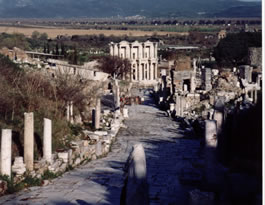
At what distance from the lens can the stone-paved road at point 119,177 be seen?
10.6 meters

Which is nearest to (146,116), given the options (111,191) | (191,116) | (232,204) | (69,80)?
(191,116)

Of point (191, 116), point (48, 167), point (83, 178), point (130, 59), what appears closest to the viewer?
point (83, 178)

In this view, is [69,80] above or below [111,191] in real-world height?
above

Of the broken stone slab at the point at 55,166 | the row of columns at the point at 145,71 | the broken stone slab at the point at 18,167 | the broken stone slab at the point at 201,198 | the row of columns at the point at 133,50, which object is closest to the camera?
the broken stone slab at the point at 201,198

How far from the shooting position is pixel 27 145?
12750 millimetres

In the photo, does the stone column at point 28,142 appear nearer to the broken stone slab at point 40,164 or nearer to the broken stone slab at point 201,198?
the broken stone slab at point 40,164

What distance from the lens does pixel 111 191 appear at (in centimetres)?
1120

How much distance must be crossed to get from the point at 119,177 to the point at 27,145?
224 centimetres

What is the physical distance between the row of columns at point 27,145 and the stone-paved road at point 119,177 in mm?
673

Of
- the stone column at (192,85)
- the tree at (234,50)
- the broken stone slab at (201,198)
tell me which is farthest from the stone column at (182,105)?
the tree at (234,50)

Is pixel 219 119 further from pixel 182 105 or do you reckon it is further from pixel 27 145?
pixel 182 105

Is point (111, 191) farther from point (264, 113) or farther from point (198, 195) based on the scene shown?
point (264, 113)

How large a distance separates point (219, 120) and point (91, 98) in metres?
11.5

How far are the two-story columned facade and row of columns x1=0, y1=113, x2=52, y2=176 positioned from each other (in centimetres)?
5119
